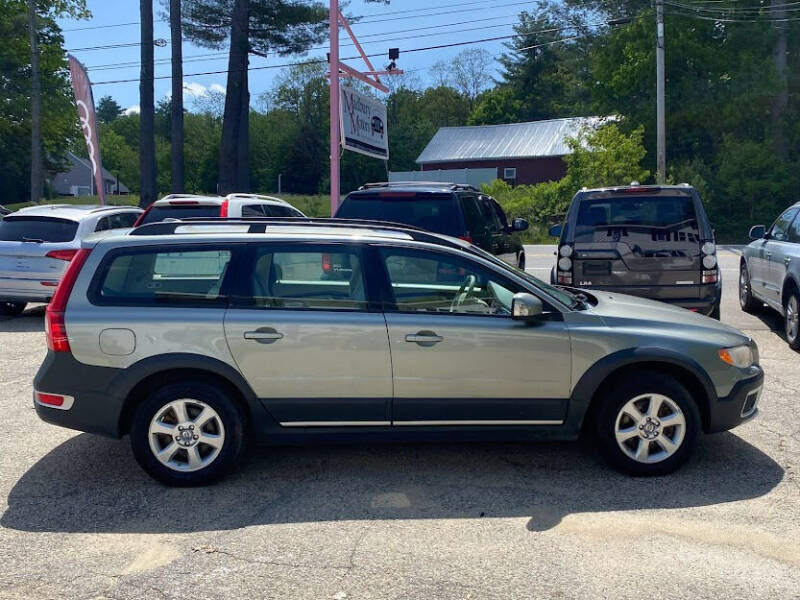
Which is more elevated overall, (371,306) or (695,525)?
(371,306)

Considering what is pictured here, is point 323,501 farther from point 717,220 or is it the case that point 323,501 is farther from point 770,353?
point 717,220

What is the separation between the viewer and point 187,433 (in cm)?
538

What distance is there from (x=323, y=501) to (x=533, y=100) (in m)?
73.3

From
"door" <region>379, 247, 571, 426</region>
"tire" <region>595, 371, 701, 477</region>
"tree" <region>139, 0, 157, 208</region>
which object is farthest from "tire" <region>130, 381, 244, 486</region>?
"tree" <region>139, 0, 157, 208</region>

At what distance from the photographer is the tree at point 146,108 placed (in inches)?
1271

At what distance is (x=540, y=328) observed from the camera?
5.46 m

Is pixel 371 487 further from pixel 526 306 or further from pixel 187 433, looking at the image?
pixel 526 306

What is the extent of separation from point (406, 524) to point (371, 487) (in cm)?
66

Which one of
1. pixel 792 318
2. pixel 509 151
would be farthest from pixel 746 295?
pixel 509 151

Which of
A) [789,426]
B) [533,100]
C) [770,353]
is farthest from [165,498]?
[533,100]

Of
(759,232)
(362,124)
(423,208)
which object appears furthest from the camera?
(362,124)

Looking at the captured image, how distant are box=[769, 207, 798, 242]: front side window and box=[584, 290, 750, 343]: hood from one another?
207 inches

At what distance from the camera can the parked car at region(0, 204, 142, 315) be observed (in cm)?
1161

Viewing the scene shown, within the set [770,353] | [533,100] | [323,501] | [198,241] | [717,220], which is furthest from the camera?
[533,100]
